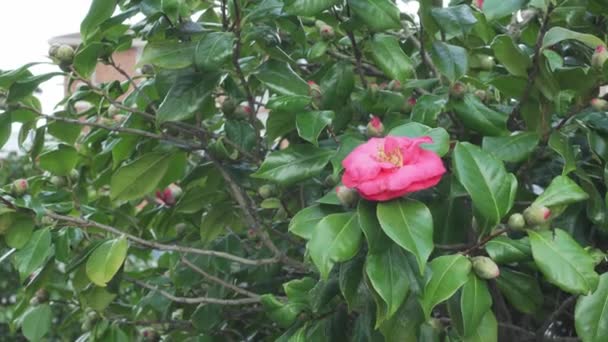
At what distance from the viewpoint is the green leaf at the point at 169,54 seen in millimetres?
1156

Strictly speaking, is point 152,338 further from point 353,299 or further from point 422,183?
point 422,183

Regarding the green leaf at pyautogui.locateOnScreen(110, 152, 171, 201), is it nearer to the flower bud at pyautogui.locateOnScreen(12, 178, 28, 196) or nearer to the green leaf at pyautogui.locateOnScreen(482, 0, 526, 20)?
the flower bud at pyautogui.locateOnScreen(12, 178, 28, 196)

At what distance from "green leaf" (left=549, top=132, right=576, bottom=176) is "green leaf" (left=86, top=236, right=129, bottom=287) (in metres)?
0.67

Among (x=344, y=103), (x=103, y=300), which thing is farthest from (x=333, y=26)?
(x=103, y=300)

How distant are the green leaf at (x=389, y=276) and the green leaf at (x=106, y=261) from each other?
49 cm

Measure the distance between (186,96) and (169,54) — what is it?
71 mm

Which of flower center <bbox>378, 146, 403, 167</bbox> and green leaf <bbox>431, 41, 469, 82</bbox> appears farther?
green leaf <bbox>431, 41, 469, 82</bbox>

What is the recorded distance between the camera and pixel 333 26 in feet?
4.08

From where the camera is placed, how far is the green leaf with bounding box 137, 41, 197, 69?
116cm

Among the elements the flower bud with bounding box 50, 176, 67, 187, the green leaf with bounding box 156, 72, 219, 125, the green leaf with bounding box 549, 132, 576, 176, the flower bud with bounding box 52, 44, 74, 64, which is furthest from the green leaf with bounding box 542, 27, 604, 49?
the flower bud with bounding box 50, 176, 67, 187

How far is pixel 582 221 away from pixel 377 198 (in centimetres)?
45

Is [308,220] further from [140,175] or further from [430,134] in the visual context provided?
[140,175]

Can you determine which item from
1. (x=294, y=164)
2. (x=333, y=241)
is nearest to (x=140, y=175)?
(x=294, y=164)

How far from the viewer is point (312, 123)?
1039 millimetres
